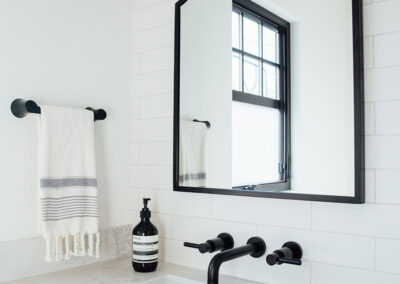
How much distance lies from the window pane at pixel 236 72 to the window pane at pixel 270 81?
99 millimetres

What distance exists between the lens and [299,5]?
A: 117 cm

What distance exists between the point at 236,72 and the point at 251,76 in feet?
0.22

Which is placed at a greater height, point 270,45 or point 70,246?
point 270,45

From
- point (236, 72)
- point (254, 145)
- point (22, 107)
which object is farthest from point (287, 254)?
point (22, 107)

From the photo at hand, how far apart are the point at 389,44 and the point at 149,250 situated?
0.97 m

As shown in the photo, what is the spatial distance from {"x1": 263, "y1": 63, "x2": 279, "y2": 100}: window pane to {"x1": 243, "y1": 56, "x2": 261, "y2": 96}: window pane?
0.08 ft

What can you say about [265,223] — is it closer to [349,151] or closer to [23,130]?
[349,151]

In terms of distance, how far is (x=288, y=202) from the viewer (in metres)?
1.19

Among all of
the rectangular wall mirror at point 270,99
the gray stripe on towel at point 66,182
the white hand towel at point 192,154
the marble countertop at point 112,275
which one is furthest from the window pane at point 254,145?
the gray stripe on towel at point 66,182

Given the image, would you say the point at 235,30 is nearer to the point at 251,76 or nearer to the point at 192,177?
the point at 251,76

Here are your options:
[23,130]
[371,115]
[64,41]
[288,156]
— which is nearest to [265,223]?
[288,156]

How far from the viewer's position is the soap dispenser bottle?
1.36 m

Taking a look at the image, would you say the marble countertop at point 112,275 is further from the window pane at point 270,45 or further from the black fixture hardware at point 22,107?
the window pane at point 270,45

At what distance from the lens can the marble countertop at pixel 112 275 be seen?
A: 1262 millimetres
